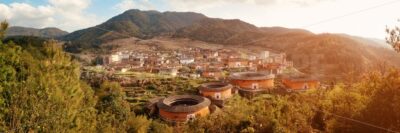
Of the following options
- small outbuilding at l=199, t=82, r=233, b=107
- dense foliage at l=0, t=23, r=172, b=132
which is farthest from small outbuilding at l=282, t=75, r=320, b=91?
dense foliage at l=0, t=23, r=172, b=132

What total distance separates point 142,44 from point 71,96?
357ft

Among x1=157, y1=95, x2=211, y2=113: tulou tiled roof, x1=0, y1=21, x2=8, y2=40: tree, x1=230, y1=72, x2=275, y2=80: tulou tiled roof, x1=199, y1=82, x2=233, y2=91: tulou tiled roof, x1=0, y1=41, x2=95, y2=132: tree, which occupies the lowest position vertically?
x1=157, y1=95, x2=211, y2=113: tulou tiled roof

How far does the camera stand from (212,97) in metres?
34.3

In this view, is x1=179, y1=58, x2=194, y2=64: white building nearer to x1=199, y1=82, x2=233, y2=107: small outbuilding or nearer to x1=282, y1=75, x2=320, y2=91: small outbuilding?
x1=282, y1=75, x2=320, y2=91: small outbuilding

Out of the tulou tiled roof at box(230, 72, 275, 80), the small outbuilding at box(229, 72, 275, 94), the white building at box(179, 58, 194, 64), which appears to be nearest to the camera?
the small outbuilding at box(229, 72, 275, 94)

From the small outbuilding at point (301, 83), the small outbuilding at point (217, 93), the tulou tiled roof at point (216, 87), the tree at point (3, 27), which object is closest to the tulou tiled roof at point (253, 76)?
the small outbuilding at point (301, 83)

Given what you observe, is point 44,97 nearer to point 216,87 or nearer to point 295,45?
point 216,87

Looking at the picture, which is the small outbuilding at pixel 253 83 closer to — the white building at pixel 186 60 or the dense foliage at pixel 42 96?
the dense foliage at pixel 42 96

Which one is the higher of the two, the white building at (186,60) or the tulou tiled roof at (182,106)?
the white building at (186,60)

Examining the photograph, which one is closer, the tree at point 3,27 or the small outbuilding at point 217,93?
the tree at point 3,27

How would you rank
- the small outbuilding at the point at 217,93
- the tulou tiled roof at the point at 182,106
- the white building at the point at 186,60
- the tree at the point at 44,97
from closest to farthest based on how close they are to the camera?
the tree at the point at 44,97
the tulou tiled roof at the point at 182,106
the small outbuilding at the point at 217,93
the white building at the point at 186,60

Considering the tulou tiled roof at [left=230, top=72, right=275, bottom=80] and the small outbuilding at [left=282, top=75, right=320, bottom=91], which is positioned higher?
the tulou tiled roof at [left=230, top=72, right=275, bottom=80]

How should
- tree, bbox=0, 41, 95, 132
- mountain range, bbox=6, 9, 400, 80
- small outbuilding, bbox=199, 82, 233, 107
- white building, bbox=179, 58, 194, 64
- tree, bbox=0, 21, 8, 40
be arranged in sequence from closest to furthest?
tree, bbox=0, 41, 95, 132, tree, bbox=0, 21, 8, 40, small outbuilding, bbox=199, 82, 233, 107, mountain range, bbox=6, 9, 400, 80, white building, bbox=179, 58, 194, 64

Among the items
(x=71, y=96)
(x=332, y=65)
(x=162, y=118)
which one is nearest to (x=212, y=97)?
(x=162, y=118)
